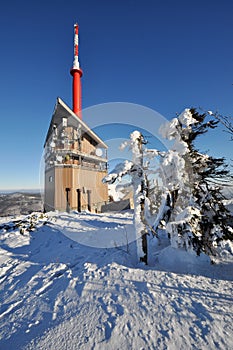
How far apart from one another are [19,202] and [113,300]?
35.3 m

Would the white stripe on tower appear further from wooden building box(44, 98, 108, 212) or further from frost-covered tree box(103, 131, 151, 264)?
frost-covered tree box(103, 131, 151, 264)

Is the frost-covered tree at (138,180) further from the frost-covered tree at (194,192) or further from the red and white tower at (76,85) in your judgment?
the red and white tower at (76,85)

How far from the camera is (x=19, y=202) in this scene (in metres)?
32.9

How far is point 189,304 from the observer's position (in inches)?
123

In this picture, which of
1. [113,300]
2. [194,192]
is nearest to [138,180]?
[194,192]

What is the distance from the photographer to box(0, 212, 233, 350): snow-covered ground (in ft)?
8.29

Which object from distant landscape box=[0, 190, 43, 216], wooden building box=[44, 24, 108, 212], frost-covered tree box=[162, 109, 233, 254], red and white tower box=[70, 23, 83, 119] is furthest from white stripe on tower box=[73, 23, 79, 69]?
frost-covered tree box=[162, 109, 233, 254]

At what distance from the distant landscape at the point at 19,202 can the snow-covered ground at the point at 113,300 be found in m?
21.8

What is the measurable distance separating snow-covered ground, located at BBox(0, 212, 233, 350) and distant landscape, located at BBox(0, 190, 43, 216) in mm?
21807

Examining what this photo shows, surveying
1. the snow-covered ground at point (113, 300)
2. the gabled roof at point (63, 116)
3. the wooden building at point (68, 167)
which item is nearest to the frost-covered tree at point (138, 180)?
the snow-covered ground at point (113, 300)

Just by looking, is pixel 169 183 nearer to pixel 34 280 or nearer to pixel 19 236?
pixel 34 280

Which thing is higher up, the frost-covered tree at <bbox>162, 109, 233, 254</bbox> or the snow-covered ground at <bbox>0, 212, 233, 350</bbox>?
the frost-covered tree at <bbox>162, 109, 233, 254</bbox>

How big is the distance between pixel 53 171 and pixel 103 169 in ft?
29.4

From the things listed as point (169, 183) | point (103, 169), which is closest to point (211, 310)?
point (169, 183)
